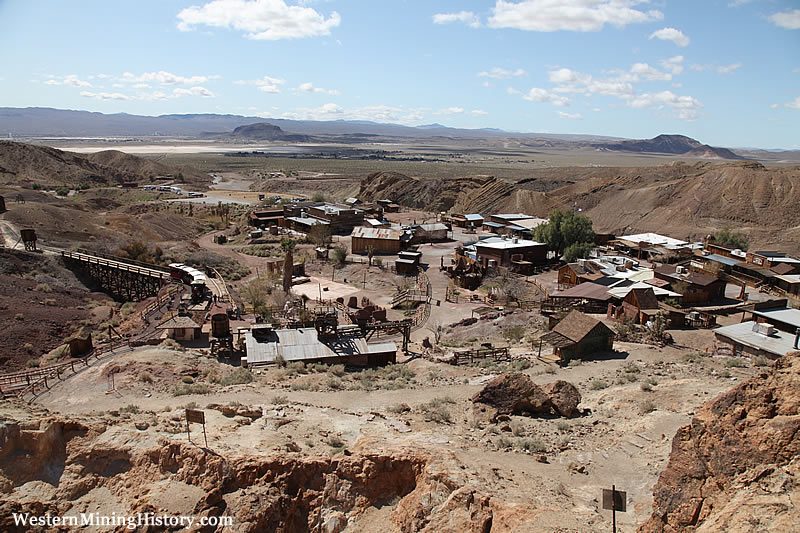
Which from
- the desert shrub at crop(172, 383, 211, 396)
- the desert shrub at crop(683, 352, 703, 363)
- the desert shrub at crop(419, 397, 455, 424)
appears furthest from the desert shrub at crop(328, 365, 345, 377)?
the desert shrub at crop(683, 352, 703, 363)

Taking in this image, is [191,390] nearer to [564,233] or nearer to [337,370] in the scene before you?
[337,370]

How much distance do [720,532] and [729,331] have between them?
2137 cm

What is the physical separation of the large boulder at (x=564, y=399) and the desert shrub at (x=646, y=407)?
5.68ft

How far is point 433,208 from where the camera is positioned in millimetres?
92250

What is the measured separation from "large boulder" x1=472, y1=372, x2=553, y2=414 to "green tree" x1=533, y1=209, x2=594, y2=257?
38.6 meters

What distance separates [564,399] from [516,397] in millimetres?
1464

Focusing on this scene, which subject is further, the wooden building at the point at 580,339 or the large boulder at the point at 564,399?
the wooden building at the point at 580,339

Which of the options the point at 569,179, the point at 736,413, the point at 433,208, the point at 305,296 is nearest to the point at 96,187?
the point at 433,208

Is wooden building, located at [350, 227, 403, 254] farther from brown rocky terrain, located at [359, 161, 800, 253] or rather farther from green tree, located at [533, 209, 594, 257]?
brown rocky terrain, located at [359, 161, 800, 253]

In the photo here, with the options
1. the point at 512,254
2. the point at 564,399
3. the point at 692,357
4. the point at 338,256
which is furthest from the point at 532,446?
the point at 338,256

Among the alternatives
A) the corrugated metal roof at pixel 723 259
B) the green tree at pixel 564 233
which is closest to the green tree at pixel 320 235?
the green tree at pixel 564 233

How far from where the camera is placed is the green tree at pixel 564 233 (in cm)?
5203

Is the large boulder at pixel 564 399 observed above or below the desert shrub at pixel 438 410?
above

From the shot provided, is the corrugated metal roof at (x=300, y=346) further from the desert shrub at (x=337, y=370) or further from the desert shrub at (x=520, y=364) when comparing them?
the desert shrub at (x=520, y=364)
